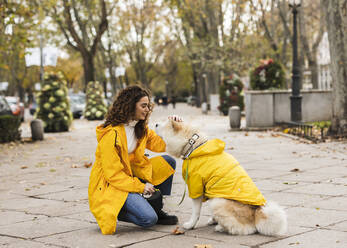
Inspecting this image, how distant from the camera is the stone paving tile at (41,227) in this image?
4.90m

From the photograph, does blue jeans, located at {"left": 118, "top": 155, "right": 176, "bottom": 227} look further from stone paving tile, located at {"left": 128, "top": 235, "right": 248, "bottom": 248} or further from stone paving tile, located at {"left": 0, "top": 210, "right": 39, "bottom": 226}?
stone paving tile, located at {"left": 0, "top": 210, "right": 39, "bottom": 226}

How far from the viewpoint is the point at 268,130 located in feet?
55.5

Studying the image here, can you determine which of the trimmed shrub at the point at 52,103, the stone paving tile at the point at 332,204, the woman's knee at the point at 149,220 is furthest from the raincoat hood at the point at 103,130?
the trimmed shrub at the point at 52,103

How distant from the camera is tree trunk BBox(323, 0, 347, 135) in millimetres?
12578

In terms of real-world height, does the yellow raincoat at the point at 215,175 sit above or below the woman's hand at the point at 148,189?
above

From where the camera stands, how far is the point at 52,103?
20.2 metres

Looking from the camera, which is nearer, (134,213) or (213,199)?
(213,199)

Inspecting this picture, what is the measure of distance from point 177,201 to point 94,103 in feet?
74.0

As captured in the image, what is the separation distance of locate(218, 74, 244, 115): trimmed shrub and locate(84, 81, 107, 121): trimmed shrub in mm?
6816

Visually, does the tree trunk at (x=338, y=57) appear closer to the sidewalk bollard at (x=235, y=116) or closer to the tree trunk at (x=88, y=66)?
the sidewalk bollard at (x=235, y=116)

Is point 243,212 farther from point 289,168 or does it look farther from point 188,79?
point 188,79

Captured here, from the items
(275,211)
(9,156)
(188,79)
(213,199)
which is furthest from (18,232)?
(188,79)

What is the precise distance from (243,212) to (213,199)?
0.93ft

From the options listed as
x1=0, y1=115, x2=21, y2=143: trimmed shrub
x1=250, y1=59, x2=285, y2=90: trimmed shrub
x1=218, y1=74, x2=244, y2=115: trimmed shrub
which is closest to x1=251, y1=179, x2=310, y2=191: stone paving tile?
x1=0, y1=115, x2=21, y2=143: trimmed shrub
